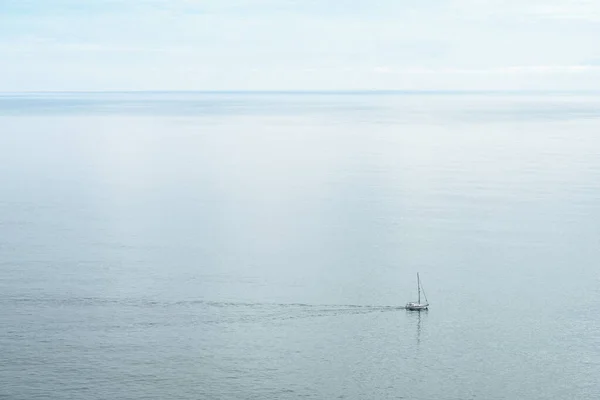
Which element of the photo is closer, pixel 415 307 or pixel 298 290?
pixel 415 307

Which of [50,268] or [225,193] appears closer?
[50,268]

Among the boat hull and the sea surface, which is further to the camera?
the boat hull

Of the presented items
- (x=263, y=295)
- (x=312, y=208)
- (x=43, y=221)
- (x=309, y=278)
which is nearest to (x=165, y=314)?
(x=263, y=295)

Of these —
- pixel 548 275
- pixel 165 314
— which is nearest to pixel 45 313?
pixel 165 314

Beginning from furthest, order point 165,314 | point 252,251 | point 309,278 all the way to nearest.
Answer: point 252,251 < point 309,278 < point 165,314

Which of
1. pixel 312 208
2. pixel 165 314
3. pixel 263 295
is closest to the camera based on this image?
pixel 165 314

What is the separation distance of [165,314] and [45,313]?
1136 centimetres

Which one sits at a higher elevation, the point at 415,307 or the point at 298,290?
the point at 298,290

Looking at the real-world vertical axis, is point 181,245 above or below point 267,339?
above

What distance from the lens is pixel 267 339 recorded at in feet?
242

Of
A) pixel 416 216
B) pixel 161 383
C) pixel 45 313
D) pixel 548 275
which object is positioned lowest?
pixel 161 383

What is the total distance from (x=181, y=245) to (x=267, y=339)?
102 ft

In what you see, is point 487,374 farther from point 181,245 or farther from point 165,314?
point 181,245

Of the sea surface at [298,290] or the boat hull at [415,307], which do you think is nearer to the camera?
the sea surface at [298,290]
